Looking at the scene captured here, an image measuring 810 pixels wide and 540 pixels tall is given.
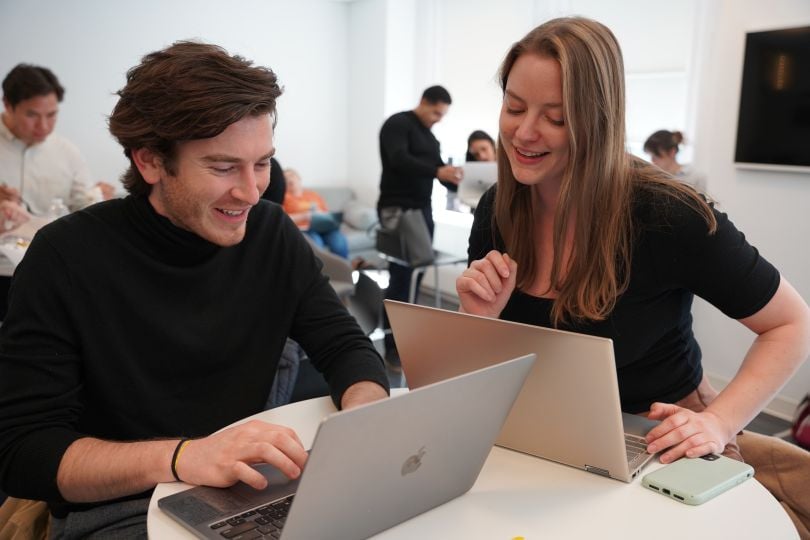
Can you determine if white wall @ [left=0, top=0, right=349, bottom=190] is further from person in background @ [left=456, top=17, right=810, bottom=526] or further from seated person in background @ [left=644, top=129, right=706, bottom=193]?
person in background @ [left=456, top=17, right=810, bottom=526]

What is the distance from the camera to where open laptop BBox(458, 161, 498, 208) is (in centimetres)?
408

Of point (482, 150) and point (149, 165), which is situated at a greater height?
point (149, 165)

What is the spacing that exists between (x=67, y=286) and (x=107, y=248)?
0.11 meters

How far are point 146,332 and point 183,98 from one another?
1.45 feet

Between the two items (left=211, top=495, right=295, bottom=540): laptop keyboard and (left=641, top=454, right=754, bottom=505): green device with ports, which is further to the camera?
(left=641, top=454, right=754, bottom=505): green device with ports

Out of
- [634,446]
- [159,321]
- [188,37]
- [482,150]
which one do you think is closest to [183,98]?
[159,321]

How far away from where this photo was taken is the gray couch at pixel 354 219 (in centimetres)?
692

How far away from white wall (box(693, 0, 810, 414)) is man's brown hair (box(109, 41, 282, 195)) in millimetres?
2901

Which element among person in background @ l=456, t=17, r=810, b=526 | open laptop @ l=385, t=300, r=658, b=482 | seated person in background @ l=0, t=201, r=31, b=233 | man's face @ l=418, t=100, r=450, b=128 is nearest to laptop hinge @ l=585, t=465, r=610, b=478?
open laptop @ l=385, t=300, r=658, b=482

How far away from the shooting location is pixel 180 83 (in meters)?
1.31

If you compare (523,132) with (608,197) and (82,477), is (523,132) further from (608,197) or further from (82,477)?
(82,477)

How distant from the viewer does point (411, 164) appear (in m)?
4.48

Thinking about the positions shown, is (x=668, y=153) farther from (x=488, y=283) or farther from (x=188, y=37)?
(x=188, y=37)

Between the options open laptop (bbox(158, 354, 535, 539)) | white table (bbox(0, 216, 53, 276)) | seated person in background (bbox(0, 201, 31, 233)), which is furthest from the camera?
seated person in background (bbox(0, 201, 31, 233))
